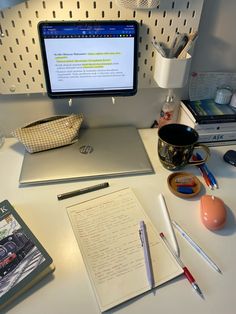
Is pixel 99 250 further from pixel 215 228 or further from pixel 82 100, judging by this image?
pixel 82 100

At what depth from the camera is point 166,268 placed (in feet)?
1.83

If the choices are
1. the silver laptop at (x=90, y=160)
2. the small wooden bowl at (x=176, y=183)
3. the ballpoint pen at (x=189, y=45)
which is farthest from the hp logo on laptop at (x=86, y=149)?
the ballpoint pen at (x=189, y=45)

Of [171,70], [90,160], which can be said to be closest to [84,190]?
[90,160]

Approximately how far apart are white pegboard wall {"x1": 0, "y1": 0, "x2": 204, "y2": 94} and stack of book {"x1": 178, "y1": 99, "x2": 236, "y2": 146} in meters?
0.20

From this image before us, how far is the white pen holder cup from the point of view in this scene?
2.40 feet

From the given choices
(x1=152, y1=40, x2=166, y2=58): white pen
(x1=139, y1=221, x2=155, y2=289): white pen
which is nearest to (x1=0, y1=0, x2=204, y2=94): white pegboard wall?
(x1=152, y1=40, x2=166, y2=58): white pen

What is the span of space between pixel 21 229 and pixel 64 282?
150mm

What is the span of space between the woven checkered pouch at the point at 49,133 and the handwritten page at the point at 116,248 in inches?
9.3

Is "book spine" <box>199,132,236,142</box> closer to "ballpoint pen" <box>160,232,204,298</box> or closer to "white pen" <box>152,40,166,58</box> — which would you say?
"white pen" <box>152,40,166,58</box>

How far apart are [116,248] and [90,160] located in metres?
0.29

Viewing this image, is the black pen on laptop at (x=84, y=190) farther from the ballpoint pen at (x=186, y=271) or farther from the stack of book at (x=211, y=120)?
the stack of book at (x=211, y=120)

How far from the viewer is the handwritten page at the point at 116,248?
1.73 ft

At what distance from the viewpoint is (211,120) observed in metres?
0.82

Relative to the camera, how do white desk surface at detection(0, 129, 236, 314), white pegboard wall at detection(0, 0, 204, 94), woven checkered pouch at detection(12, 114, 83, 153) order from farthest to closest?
woven checkered pouch at detection(12, 114, 83, 153) < white pegboard wall at detection(0, 0, 204, 94) < white desk surface at detection(0, 129, 236, 314)
